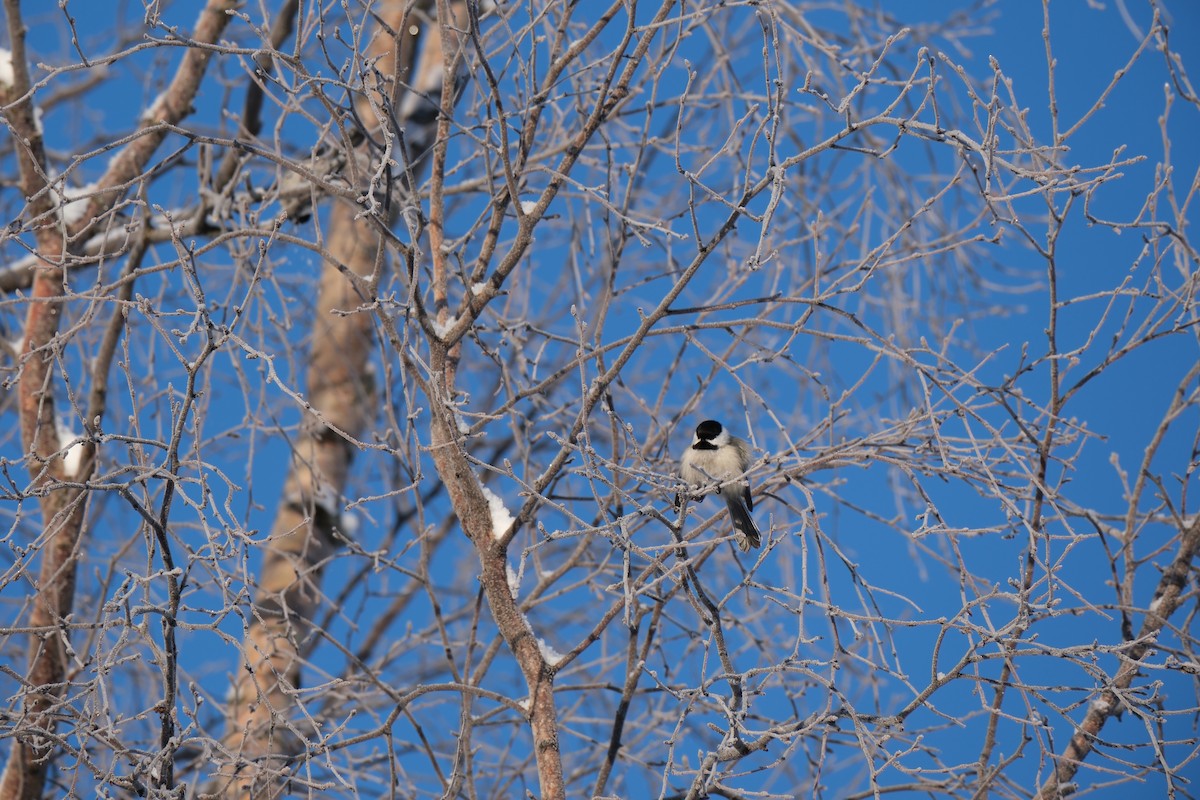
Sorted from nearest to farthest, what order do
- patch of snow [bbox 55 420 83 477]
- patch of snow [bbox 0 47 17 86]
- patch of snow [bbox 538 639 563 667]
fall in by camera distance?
1. patch of snow [bbox 538 639 563 667]
2. patch of snow [bbox 55 420 83 477]
3. patch of snow [bbox 0 47 17 86]

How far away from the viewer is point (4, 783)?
148 inches

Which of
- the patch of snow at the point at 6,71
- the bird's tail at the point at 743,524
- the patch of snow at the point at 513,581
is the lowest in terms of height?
the patch of snow at the point at 513,581

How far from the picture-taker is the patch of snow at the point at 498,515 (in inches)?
116

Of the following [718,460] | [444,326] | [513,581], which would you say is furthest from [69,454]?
[718,460]

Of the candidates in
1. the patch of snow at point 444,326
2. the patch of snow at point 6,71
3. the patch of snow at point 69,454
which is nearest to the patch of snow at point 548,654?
the patch of snow at point 444,326

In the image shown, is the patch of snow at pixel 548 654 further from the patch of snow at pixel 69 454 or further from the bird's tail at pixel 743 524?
the patch of snow at pixel 69 454

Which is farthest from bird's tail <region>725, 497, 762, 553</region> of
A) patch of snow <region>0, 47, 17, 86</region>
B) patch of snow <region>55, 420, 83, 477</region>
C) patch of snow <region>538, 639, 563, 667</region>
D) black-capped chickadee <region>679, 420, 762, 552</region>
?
patch of snow <region>0, 47, 17, 86</region>

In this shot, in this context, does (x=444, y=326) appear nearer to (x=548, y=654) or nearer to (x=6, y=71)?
(x=548, y=654)

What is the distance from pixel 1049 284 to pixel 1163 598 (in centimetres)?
88

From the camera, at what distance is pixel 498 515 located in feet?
9.76

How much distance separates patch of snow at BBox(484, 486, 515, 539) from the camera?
2.94 m

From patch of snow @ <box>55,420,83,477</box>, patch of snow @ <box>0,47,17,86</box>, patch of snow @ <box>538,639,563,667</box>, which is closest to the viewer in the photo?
patch of snow @ <box>538,639,563,667</box>

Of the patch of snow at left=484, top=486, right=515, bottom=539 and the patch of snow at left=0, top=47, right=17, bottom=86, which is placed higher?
the patch of snow at left=0, top=47, right=17, bottom=86

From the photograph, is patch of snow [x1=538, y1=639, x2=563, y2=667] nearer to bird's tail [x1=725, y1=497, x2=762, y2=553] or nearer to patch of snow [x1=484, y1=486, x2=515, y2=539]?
patch of snow [x1=484, y1=486, x2=515, y2=539]
